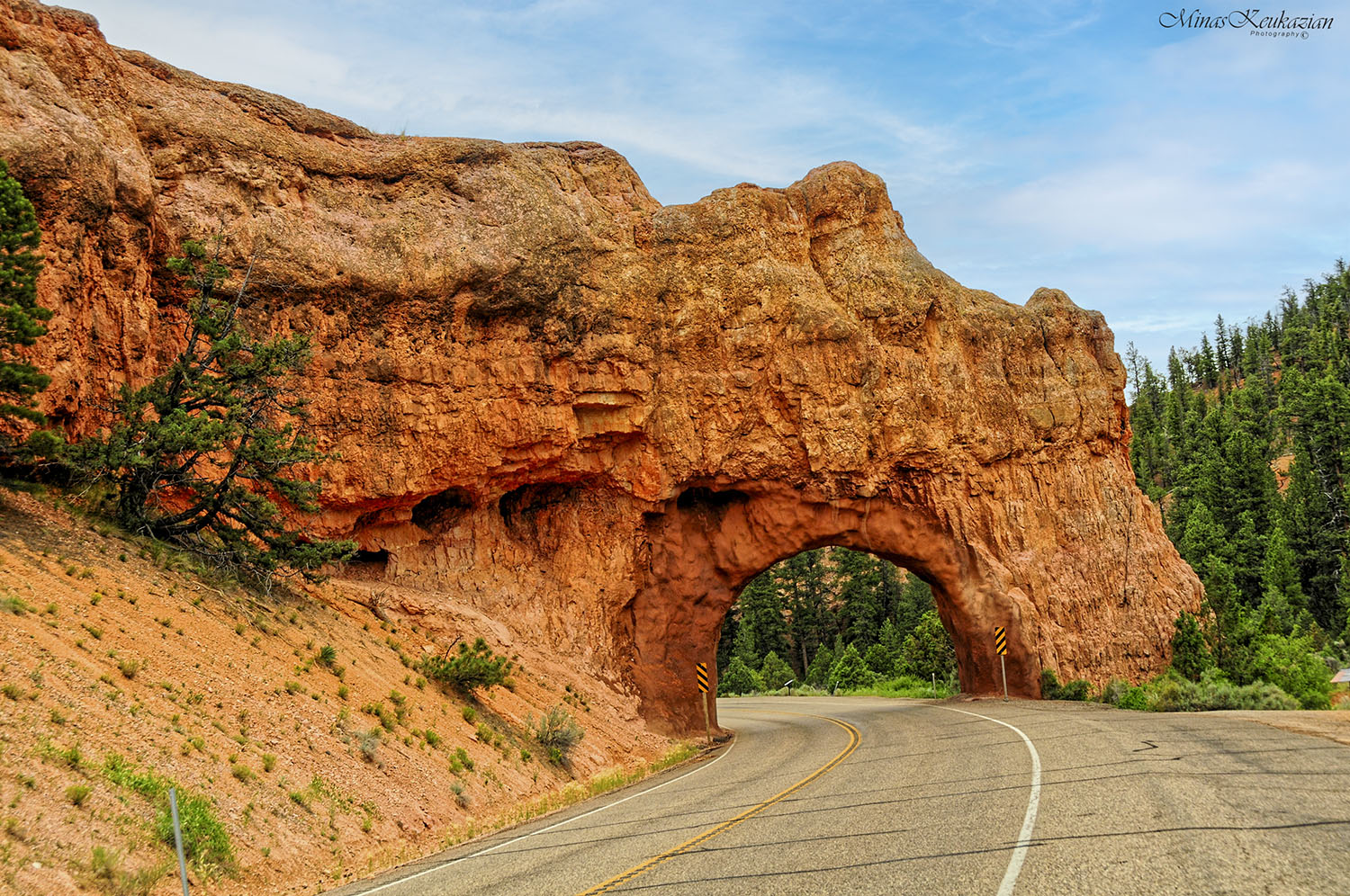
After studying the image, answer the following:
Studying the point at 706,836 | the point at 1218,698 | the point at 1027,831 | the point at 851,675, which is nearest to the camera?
the point at 1027,831

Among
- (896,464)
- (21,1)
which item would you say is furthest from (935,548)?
(21,1)

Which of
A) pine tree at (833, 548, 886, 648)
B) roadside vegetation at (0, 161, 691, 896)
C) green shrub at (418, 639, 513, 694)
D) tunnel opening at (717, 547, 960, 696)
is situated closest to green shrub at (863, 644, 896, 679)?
tunnel opening at (717, 547, 960, 696)

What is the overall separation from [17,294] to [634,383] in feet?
49.3

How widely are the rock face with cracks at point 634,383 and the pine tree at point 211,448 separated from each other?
2.71 m

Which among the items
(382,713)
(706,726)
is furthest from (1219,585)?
(382,713)

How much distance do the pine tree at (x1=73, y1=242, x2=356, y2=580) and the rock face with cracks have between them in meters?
2.71

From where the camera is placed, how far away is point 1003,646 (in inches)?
1120

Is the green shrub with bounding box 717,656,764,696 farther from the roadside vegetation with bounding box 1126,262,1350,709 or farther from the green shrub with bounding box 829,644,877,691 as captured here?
the roadside vegetation with bounding box 1126,262,1350,709

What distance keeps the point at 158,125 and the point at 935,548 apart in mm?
23825

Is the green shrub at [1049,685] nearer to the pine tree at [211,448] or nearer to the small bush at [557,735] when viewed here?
the small bush at [557,735]

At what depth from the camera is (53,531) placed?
15.0 m

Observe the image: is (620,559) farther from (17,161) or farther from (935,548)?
(17,161)

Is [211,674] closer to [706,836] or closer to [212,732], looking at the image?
[212,732]

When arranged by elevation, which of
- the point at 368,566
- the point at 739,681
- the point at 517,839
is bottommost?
the point at 739,681
